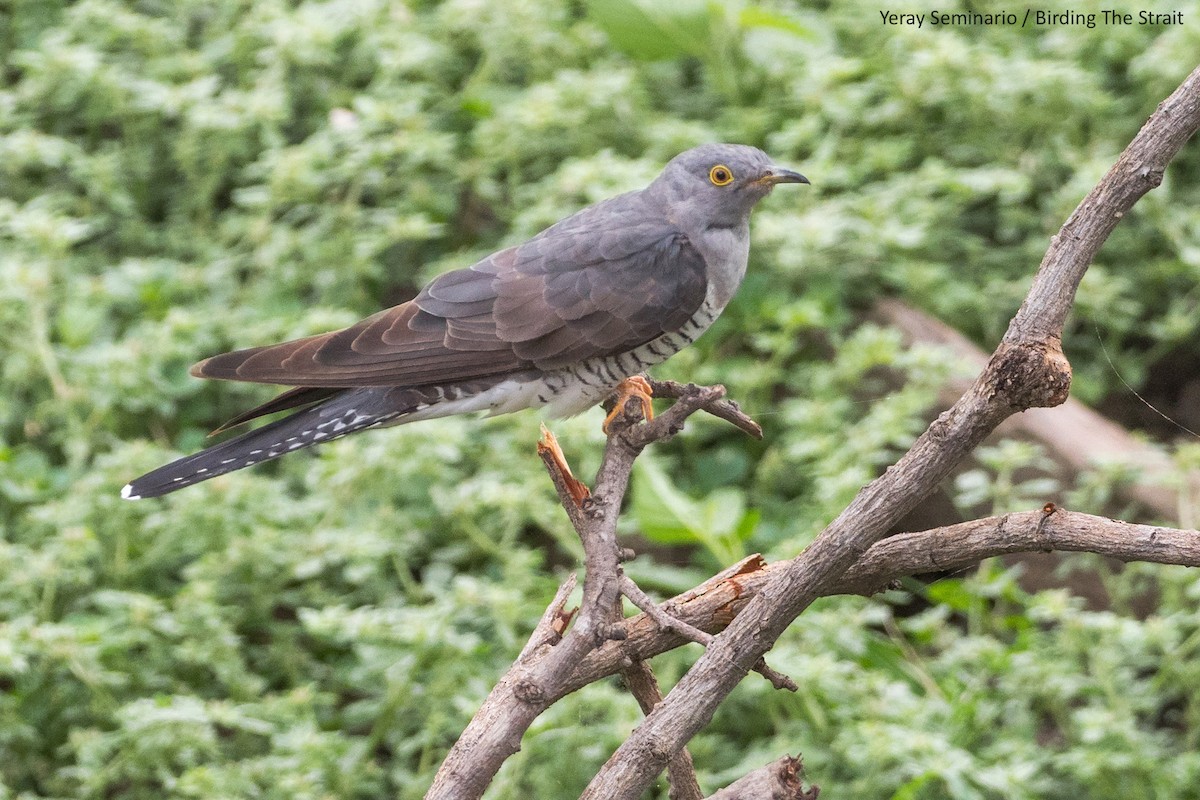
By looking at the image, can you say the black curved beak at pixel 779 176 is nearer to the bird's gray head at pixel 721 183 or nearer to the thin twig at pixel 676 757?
the bird's gray head at pixel 721 183

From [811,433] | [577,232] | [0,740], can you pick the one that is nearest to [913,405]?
[811,433]

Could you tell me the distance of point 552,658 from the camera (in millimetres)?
1954

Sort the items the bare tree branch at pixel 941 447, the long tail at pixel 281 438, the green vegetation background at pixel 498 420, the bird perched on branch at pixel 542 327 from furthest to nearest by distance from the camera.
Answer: the green vegetation background at pixel 498 420 → the bird perched on branch at pixel 542 327 → the long tail at pixel 281 438 → the bare tree branch at pixel 941 447

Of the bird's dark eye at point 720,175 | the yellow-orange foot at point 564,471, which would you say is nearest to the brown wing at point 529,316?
the bird's dark eye at point 720,175

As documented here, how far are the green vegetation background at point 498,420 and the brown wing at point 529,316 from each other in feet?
1.74

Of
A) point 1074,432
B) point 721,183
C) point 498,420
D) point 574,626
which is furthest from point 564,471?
point 1074,432

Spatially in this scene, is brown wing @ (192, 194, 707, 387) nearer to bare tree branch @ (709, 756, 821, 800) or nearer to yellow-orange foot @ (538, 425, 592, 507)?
yellow-orange foot @ (538, 425, 592, 507)

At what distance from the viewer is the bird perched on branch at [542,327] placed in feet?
8.71

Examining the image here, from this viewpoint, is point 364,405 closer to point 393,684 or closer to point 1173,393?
point 393,684

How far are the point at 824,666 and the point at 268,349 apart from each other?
1454mm

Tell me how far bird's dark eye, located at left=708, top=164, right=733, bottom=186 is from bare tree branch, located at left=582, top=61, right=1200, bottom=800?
3.74 ft

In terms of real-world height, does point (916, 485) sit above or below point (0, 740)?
above

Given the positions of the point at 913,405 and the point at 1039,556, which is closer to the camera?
the point at 913,405

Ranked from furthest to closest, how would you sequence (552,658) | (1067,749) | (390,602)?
1. (390,602)
2. (1067,749)
3. (552,658)
